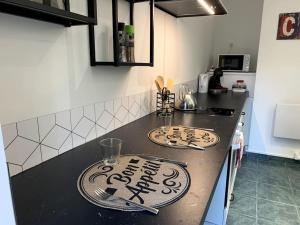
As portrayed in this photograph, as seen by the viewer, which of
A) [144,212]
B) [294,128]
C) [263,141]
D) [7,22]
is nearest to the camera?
[144,212]

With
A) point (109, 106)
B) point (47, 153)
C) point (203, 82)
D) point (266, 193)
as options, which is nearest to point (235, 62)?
point (203, 82)

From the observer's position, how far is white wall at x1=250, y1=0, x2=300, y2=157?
2.56 metres

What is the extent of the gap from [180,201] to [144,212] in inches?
4.6

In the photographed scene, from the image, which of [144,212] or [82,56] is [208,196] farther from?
[82,56]

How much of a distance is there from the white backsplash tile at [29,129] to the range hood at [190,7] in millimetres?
1143

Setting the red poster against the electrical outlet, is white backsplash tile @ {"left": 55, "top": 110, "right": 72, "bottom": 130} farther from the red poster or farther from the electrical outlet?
the electrical outlet

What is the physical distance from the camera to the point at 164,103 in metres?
1.81

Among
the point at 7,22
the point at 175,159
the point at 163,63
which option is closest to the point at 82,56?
the point at 7,22

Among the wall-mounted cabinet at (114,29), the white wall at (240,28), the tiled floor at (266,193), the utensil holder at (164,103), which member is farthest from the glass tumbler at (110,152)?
the white wall at (240,28)

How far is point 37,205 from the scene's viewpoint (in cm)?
65

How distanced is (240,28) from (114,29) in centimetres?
303

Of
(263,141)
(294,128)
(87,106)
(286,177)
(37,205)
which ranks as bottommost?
(286,177)

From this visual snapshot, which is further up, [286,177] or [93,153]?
[93,153]

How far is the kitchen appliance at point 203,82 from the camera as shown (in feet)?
9.67
